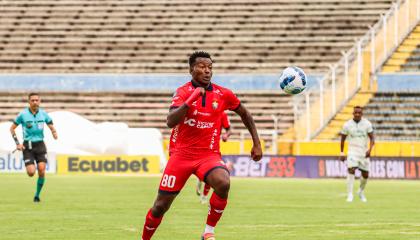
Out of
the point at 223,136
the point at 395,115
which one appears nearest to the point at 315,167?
the point at 395,115

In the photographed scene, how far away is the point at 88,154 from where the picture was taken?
139ft

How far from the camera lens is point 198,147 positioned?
41.3 feet

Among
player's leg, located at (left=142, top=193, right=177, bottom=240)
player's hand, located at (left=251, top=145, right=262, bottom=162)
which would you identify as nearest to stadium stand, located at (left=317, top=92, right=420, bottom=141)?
player's hand, located at (left=251, top=145, right=262, bottom=162)

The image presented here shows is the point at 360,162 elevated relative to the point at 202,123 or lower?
elevated

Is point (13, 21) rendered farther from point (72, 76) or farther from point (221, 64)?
point (221, 64)

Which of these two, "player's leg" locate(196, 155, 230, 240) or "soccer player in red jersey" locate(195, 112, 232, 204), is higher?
"soccer player in red jersey" locate(195, 112, 232, 204)

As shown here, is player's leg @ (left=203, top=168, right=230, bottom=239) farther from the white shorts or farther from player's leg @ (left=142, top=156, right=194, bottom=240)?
the white shorts

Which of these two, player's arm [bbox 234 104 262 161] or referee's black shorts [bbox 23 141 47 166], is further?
referee's black shorts [bbox 23 141 47 166]

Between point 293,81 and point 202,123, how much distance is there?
2912 mm

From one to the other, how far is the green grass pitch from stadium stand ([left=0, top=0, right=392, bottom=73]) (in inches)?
720

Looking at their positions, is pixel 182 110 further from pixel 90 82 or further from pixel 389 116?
pixel 90 82

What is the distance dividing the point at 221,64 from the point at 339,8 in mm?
6091

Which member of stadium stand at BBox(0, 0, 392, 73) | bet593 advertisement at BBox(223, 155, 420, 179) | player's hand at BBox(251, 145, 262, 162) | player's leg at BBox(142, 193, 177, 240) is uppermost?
stadium stand at BBox(0, 0, 392, 73)

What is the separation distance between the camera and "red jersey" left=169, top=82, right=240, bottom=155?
489 inches
